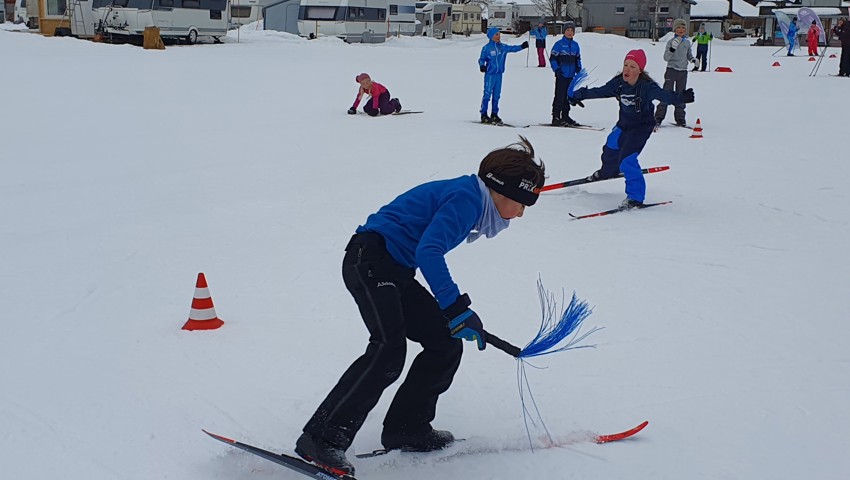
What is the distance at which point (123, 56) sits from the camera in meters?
Answer: 25.0

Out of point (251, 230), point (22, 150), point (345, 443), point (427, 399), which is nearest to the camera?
point (345, 443)

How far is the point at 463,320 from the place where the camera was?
9.84 feet

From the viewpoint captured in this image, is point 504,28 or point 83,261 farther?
point 504,28

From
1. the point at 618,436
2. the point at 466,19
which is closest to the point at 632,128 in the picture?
the point at 618,436

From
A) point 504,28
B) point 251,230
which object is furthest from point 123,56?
point 504,28

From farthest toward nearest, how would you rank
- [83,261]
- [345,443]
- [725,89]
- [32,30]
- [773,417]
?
1. [32,30]
2. [725,89]
3. [83,261]
4. [773,417]
5. [345,443]

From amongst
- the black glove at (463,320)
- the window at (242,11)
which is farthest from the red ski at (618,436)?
the window at (242,11)

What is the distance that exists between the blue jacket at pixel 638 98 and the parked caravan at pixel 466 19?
60.5 m

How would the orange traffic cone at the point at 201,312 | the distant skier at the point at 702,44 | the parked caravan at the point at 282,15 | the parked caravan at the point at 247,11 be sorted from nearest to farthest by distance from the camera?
the orange traffic cone at the point at 201,312
the distant skier at the point at 702,44
the parked caravan at the point at 282,15
the parked caravan at the point at 247,11

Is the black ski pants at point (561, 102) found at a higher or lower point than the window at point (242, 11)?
lower

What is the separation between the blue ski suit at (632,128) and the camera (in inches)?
332

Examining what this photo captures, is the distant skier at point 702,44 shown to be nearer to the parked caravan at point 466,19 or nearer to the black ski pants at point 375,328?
the black ski pants at point 375,328

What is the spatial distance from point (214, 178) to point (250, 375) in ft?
19.9

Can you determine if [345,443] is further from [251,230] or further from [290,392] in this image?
[251,230]
